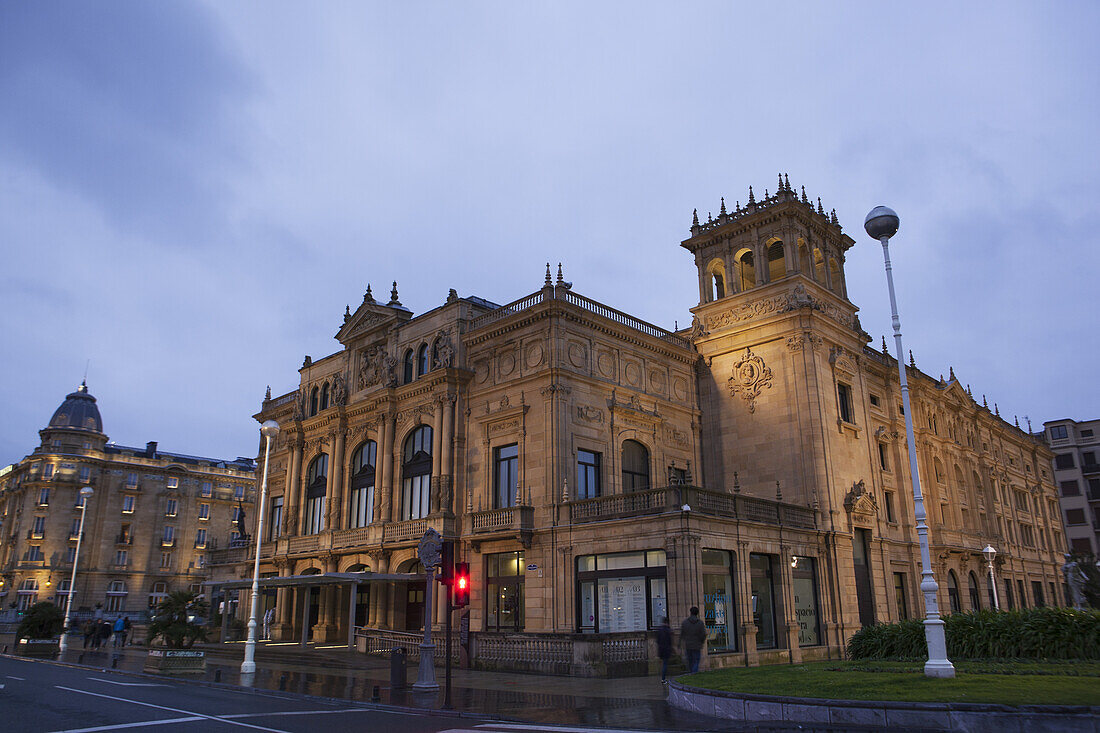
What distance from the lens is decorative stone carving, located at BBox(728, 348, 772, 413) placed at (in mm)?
37250

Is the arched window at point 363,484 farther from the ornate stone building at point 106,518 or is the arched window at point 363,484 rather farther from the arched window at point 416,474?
the ornate stone building at point 106,518

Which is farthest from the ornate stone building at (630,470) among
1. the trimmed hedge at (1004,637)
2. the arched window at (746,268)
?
the trimmed hedge at (1004,637)

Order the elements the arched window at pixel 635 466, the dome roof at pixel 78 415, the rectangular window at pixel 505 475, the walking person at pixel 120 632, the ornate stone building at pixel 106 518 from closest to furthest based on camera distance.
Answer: the rectangular window at pixel 505 475 → the arched window at pixel 635 466 → the walking person at pixel 120 632 → the ornate stone building at pixel 106 518 → the dome roof at pixel 78 415

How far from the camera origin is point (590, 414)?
1337 inches

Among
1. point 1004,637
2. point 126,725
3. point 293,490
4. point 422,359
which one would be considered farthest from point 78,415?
point 1004,637

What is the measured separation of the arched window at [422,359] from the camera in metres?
40.0

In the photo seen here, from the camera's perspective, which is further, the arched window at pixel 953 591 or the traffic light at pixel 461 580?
the arched window at pixel 953 591

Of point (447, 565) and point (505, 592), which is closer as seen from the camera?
point (447, 565)

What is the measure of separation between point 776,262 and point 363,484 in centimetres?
2507

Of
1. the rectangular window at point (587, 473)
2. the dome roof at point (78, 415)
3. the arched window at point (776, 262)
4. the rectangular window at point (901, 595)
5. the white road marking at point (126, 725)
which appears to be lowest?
the white road marking at point (126, 725)

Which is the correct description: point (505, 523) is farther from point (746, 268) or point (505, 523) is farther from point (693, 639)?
point (746, 268)

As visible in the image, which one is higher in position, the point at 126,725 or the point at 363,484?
the point at 363,484

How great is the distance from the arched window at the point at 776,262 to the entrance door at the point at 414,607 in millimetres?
23683

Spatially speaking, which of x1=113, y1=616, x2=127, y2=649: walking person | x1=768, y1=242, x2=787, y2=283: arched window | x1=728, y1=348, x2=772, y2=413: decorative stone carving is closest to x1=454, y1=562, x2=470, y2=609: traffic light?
x1=728, y1=348, x2=772, y2=413: decorative stone carving
